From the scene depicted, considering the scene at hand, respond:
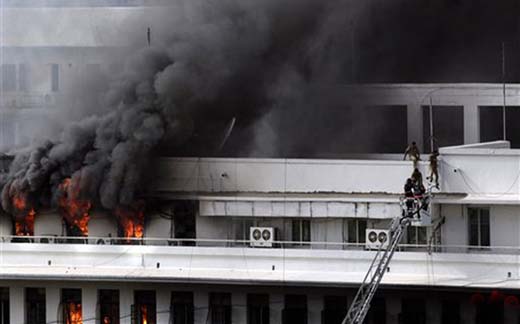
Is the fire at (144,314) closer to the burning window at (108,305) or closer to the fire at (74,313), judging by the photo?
the burning window at (108,305)

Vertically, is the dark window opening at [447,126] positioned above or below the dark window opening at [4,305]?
above

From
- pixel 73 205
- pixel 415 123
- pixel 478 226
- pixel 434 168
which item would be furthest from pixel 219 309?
pixel 415 123

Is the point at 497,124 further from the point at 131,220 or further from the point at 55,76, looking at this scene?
the point at 55,76

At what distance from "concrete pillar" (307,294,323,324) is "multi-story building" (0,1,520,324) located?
1 centimetres

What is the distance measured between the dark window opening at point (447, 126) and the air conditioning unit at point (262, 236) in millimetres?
4884

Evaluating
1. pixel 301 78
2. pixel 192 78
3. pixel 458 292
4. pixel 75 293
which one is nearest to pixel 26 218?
pixel 75 293

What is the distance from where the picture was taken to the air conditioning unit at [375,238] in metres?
20.7

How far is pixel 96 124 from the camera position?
2239 centimetres

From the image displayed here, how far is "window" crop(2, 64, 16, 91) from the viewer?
25156 mm

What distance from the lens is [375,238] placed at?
20750 millimetres

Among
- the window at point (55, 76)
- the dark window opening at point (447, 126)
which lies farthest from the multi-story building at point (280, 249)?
the window at point (55, 76)

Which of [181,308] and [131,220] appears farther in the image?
[131,220]

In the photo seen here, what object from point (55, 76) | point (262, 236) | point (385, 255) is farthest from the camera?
point (55, 76)

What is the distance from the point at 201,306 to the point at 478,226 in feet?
12.9
